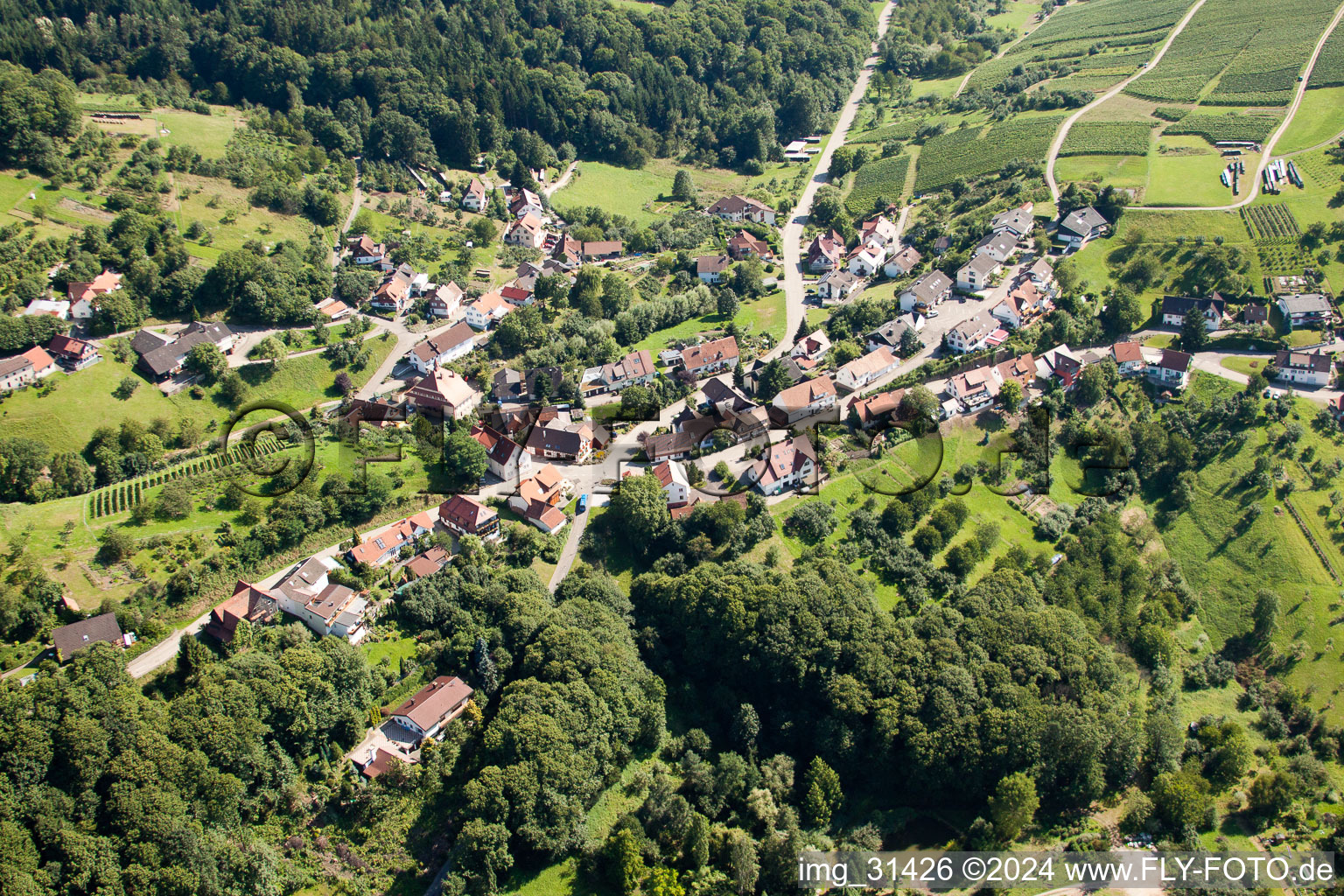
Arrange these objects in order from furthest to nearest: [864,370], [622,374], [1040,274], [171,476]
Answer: [1040,274], [622,374], [864,370], [171,476]

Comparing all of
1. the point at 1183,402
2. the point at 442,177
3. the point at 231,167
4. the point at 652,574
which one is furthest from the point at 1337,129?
the point at 231,167

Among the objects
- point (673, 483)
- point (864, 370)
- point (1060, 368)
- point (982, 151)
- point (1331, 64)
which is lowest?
point (673, 483)

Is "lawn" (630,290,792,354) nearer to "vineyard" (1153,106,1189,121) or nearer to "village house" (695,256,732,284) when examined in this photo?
"village house" (695,256,732,284)

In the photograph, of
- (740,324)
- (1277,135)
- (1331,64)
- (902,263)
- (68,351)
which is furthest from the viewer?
(1331,64)

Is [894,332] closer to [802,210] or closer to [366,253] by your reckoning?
[802,210]

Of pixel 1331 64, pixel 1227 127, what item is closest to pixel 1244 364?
pixel 1227 127

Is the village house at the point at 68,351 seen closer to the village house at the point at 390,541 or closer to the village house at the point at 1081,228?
the village house at the point at 390,541

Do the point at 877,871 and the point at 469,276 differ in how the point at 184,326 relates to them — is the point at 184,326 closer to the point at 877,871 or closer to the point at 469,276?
the point at 469,276
